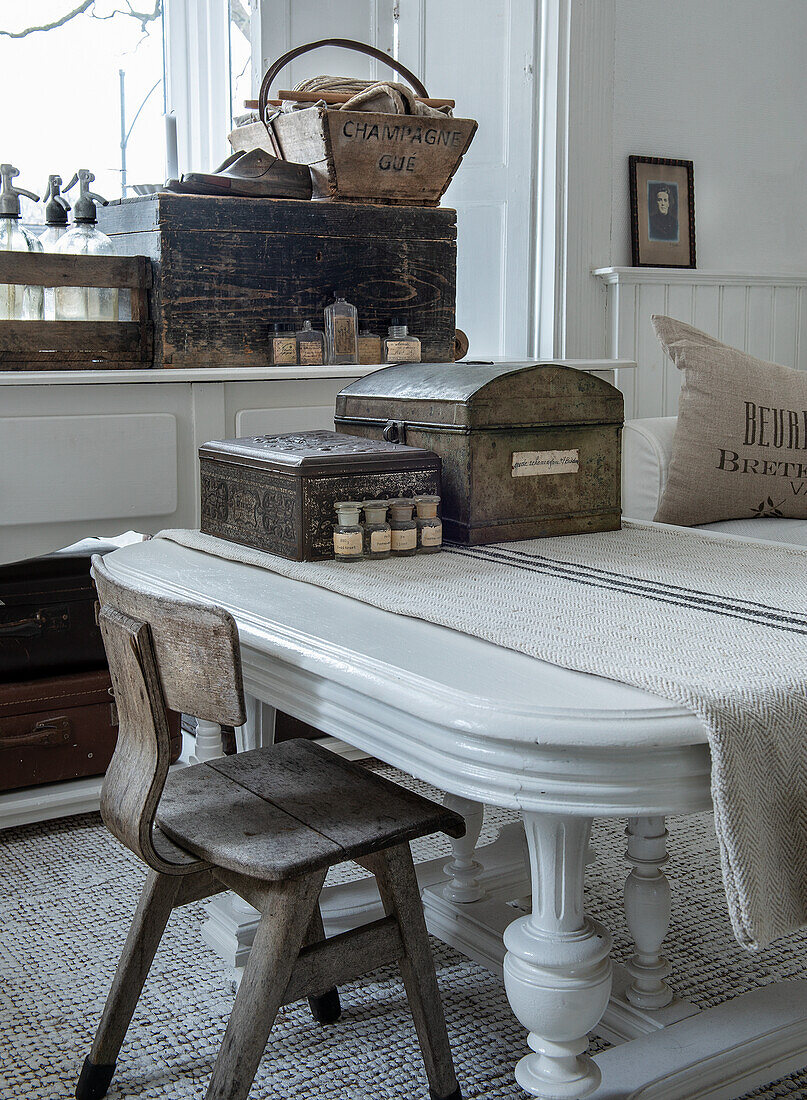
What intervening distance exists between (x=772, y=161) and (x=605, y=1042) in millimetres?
3031

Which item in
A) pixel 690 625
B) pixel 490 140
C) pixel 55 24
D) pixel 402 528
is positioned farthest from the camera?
pixel 490 140

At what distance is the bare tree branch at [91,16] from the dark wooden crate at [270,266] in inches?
30.0

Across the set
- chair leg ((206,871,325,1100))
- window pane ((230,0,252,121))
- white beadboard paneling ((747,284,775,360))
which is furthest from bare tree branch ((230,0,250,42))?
chair leg ((206,871,325,1100))

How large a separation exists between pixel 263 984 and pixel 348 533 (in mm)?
544

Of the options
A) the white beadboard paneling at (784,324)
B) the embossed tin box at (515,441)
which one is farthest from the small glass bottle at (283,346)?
the white beadboard paneling at (784,324)

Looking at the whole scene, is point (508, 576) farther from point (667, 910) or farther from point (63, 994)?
point (63, 994)

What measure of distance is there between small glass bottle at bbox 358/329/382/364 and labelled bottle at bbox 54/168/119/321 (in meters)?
0.54

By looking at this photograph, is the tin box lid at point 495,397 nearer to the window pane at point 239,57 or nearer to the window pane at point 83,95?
the window pane at point 83,95

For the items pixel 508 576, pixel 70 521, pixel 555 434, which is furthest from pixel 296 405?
pixel 508 576

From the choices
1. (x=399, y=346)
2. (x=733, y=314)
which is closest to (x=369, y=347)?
(x=399, y=346)

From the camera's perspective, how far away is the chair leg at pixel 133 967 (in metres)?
1.40

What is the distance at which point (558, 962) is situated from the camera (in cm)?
96

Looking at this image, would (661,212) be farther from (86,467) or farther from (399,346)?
(86,467)

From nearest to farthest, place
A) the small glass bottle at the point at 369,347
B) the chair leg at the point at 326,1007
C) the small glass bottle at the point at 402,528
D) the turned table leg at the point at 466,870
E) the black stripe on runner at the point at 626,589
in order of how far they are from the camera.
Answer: the black stripe on runner at the point at 626,589 < the small glass bottle at the point at 402,528 < the chair leg at the point at 326,1007 < the turned table leg at the point at 466,870 < the small glass bottle at the point at 369,347
